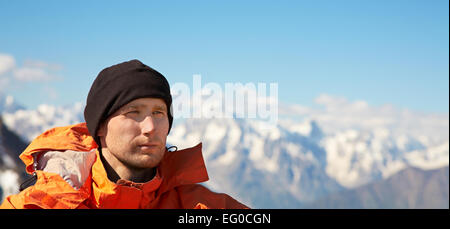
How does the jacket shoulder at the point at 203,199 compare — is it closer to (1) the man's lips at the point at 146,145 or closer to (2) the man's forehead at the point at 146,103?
(1) the man's lips at the point at 146,145

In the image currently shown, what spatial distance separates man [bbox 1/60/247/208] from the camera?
529 centimetres

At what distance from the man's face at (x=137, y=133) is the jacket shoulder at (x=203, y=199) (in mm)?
548

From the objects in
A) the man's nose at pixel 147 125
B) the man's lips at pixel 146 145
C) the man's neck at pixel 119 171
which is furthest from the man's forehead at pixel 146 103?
the man's neck at pixel 119 171

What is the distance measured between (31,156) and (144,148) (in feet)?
4.17

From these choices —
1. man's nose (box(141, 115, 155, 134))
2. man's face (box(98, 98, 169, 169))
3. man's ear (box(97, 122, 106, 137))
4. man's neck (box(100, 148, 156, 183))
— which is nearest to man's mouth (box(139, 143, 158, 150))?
man's face (box(98, 98, 169, 169))

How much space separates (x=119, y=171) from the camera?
557cm

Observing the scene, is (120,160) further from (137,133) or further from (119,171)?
(137,133)

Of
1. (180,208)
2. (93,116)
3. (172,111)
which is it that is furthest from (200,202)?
(93,116)

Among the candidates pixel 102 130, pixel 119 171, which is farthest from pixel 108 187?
pixel 102 130

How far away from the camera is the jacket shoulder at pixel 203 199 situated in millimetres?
5727

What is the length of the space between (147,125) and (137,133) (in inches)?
5.8

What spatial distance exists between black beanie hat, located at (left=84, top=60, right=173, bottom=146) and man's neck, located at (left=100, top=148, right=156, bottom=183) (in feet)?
1.01
